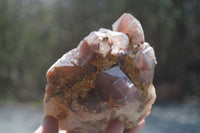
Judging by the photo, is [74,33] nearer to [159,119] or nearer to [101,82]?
[159,119]

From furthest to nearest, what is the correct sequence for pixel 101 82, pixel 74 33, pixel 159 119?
1. pixel 74 33
2. pixel 159 119
3. pixel 101 82

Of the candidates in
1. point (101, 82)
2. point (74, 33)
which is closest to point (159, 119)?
point (74, 33)

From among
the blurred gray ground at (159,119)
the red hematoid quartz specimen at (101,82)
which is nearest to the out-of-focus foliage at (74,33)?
the blurred gray ground at (159,119)

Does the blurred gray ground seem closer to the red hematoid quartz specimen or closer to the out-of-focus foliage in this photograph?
the out-of-focus foliage

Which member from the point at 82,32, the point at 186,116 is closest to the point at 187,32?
the point at 186,116

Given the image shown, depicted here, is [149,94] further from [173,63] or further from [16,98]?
[16,98]
